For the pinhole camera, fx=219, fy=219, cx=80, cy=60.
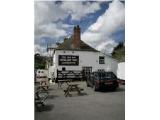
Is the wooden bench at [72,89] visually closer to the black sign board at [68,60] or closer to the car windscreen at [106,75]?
the black sign board at [68,60]

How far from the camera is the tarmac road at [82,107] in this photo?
2.47 meters

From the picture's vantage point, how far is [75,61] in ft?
9.68

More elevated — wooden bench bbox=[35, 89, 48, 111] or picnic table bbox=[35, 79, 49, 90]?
picnic table bbox=[35, 79, 49, 90]

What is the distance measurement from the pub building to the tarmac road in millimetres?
276

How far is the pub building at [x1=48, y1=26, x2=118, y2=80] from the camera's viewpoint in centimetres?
272

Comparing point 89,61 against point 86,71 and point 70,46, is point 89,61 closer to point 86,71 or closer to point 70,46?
point 86,71

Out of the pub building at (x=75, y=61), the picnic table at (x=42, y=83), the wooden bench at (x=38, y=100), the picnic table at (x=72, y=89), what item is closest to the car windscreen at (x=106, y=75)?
the pub building at (x=75, y=61)

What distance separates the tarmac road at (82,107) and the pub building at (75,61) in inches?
10.9

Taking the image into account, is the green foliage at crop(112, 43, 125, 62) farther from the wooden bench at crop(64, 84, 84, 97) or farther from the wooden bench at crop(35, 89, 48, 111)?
the wooden bench at crop(35, 89, 48, 111)

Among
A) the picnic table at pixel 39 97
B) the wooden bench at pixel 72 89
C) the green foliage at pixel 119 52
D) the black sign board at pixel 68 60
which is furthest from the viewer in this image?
the black sign board at pixel 68 60

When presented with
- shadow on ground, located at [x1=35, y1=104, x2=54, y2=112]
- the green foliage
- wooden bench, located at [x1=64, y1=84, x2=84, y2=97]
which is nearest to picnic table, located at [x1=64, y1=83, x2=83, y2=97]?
wooden bench, located at [x1=64, y1=84, x2=84, y2=97]

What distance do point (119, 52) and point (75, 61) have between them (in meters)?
0.69

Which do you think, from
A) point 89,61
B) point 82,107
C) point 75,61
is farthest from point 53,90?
point 89,61
